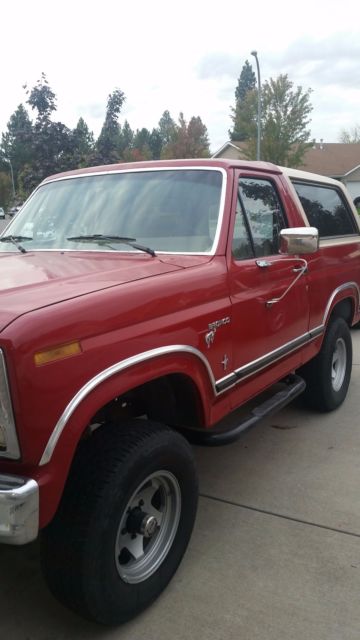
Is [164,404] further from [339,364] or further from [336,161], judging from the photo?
[336,161]

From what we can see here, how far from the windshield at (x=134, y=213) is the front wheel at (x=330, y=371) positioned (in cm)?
192

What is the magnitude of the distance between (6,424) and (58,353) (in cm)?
29

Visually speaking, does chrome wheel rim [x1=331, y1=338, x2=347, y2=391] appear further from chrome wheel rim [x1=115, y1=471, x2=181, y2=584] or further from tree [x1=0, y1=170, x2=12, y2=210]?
tree [x1=0, y1=170, x2=12, y2=210]

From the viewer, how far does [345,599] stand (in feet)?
8.41

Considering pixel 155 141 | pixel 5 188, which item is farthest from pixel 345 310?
pixel 155 141

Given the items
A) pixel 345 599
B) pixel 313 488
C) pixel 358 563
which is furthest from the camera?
pixel 313 488

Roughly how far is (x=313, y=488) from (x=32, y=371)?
7.74 feet

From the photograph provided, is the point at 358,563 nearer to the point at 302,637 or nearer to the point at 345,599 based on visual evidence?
the point at 345,599

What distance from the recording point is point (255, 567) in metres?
2.79

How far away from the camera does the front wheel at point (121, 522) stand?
2123 millimetres

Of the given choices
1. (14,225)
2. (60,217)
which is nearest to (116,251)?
(60,217)

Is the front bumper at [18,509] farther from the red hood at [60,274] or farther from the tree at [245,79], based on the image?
the tree at [245,79]

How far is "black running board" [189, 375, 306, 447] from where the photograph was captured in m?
2.99

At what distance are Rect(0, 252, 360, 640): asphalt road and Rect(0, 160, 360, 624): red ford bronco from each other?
20 centimetres
